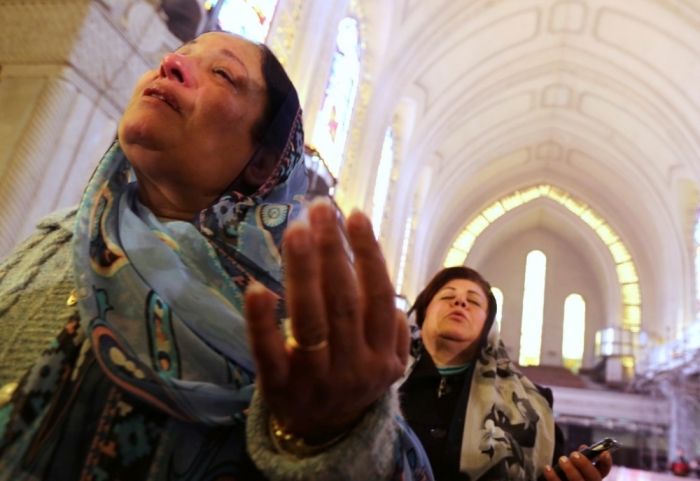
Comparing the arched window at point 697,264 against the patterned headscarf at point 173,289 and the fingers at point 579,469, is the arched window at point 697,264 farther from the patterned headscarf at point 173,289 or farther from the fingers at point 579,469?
the patterned headscarf at point 173,289

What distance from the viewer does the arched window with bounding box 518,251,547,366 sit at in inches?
707

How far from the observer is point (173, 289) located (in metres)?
0.73

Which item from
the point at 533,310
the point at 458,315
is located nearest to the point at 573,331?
the point at 533,310

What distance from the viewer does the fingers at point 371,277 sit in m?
0.53

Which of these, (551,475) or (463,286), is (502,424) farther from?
(463,286)

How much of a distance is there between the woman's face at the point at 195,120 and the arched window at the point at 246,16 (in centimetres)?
396

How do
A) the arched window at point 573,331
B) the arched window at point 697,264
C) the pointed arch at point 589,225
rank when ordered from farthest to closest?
the arched window at point 573,331 < the pointed arch at point 589,225 < the arched window at point 697,264

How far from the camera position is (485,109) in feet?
43.7

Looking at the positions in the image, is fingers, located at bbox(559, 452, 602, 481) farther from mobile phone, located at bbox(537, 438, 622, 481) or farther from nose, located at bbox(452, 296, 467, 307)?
nose, located at bbox(452, 296, 467, 307)

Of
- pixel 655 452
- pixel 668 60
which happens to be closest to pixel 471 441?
pixel 668 60

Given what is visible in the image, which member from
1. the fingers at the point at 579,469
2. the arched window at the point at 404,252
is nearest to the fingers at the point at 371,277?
the fingers at the point at 579,469

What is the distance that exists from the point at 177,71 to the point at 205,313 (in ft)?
1.46

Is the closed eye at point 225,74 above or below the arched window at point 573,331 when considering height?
below

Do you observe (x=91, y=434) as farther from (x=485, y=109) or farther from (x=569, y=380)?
(x=569, y=380)
